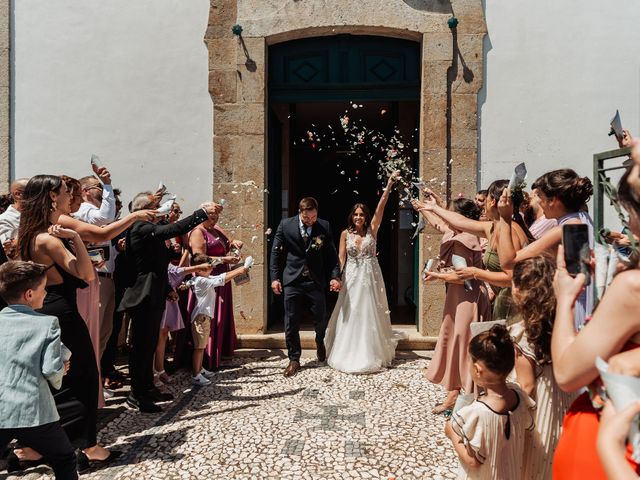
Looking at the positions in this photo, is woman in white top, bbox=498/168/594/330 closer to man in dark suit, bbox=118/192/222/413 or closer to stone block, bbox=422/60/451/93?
man in dark suit, bbox=118/192/222/413

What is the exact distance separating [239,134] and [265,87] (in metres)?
0.69

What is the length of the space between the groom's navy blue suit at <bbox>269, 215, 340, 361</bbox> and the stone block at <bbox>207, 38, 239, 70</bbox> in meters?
2.31

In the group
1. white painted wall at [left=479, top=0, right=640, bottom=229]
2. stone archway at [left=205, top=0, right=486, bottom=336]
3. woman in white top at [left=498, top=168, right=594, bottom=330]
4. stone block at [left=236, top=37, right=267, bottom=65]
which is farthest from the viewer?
stone block at [left=236, top=37, right=267, bottom=65]

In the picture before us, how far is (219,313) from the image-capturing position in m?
5.60

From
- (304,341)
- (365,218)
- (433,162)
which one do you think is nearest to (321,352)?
(304,341)

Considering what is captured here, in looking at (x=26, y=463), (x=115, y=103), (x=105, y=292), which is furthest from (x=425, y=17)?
(x=26, y=463)

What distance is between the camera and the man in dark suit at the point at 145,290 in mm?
4199

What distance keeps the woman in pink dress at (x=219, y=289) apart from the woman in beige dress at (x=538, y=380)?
3314mm

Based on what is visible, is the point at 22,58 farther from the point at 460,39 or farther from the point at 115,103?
the point at 460,39

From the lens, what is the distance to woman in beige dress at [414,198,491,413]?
4.20m

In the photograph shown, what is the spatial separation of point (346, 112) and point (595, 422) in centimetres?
861

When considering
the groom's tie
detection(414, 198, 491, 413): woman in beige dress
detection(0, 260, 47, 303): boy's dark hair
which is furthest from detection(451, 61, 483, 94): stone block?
detection(0, 260, 47, 303): boy's dark hair

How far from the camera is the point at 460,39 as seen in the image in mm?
6312

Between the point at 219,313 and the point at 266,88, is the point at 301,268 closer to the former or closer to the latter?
the point at 219,313
